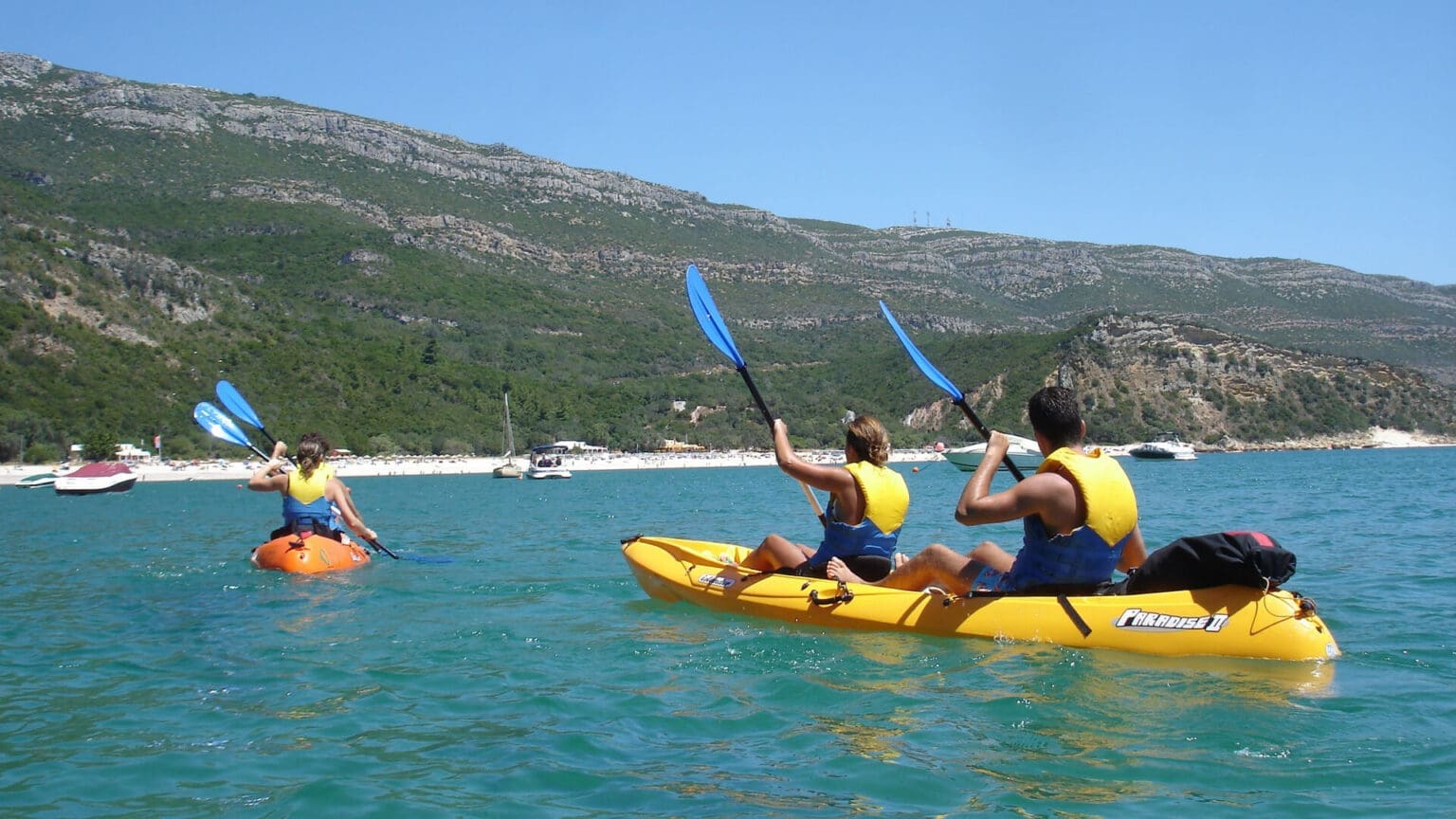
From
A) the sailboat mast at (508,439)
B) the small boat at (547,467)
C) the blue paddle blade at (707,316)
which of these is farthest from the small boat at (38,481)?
the blue paddle blade at (707,316)

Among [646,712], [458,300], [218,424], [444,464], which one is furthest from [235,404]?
[458,300]

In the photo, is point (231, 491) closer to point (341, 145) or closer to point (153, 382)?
point (153, 382)

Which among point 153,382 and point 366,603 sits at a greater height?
point 153,382

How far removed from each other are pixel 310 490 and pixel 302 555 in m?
0.74

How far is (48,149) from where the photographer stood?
8425cm

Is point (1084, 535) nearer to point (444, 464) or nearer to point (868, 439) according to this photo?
point (868, 439)

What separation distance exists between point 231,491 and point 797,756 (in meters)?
44.5

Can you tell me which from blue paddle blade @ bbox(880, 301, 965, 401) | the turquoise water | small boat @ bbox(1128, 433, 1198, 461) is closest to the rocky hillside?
small boat @ bbox(1128, 433, 1198, 461)

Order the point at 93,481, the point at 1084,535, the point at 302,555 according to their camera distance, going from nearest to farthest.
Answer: the point at 1084,535
the point at 302,555
the point at 93,481

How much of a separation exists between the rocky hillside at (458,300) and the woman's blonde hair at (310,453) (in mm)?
47279

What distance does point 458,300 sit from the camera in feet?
289

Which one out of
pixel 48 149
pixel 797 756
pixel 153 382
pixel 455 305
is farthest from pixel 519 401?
pixel 797 756

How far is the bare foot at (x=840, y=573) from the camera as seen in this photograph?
8.49m

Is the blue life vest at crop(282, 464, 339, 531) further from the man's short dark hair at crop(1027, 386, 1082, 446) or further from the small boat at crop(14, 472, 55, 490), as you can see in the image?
the small boat at crop(14, 472, 55, 490)
